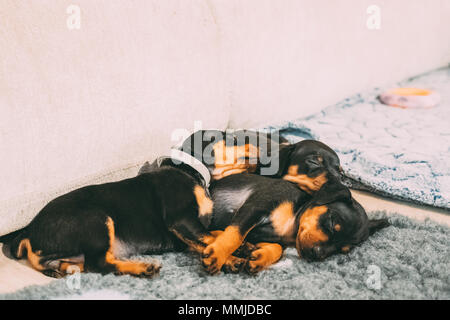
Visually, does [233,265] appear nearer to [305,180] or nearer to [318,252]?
[318,252]

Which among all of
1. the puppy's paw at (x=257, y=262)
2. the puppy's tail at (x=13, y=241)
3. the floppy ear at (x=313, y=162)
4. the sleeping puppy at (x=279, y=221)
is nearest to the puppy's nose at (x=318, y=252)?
the sleeping puppy at (x=279, y=221)

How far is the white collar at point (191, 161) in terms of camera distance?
1.58 m

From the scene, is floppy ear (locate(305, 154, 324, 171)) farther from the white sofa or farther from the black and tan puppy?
the white sofa

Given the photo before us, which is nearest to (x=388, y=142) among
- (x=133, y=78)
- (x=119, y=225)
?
(x=133, y=78)

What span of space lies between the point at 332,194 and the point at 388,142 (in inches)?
35.2

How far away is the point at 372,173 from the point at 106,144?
113 cm

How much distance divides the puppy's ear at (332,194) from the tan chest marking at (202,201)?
370 millimetres

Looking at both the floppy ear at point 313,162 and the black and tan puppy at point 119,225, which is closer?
the black and tan puppy at point 119,225

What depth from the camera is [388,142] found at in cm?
218

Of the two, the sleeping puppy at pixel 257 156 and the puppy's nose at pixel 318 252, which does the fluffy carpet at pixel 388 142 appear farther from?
the puppy's nose at pixel 318 252

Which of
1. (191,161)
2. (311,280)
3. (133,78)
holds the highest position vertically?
(133,78)

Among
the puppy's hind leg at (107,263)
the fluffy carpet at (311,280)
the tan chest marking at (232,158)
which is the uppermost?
the tan chest marking at (232,158)

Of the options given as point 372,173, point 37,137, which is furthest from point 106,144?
point 372,173

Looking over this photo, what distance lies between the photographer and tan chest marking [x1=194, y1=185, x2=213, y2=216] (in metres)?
1.45
